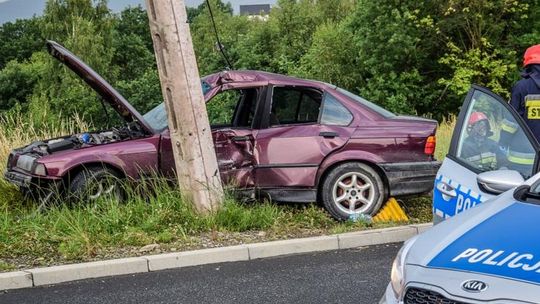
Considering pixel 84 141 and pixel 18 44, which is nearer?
pixel 84 141

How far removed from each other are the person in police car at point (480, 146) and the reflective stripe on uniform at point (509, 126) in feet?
0.46

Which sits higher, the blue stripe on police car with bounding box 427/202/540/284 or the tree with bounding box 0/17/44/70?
the tree with bounding box 0/17/44/70

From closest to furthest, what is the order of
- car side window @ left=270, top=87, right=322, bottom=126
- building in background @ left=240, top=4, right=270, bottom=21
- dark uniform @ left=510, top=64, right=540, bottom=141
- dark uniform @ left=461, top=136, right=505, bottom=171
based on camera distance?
dark uniform @ left=461, top=136, right=505, bottom=171 → dark uniform @ left=510, top=64, right=540, bottom=141 → car side window @ left=270, top=87, right=322, bottom=126 → building in background @ left=240, top=4, right=270, bottom=21

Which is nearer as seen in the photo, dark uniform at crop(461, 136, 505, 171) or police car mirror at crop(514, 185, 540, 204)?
police car mirror at crop(514, 185, 540, 204)

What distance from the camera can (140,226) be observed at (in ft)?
21.6

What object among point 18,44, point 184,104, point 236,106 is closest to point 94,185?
point 184,104

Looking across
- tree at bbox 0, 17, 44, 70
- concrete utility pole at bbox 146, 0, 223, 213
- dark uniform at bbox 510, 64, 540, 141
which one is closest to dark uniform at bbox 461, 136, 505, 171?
dark uniform at bbox 510, 64, 540, 141

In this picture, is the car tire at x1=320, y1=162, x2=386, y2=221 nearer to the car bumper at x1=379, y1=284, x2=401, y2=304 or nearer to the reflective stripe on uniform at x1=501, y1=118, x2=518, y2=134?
the reflective stripe on uniform at x1=501, y1=118, x2=518, y2=134

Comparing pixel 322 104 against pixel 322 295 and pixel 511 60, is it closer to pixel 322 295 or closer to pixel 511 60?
pixel 322 295

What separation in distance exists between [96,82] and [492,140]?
14.9 ft

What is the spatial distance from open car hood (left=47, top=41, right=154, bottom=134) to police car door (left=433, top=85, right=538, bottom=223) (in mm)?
3839

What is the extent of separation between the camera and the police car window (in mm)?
4148

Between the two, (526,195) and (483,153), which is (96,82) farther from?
(526,195)

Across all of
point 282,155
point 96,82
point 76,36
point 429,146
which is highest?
point 76,36
